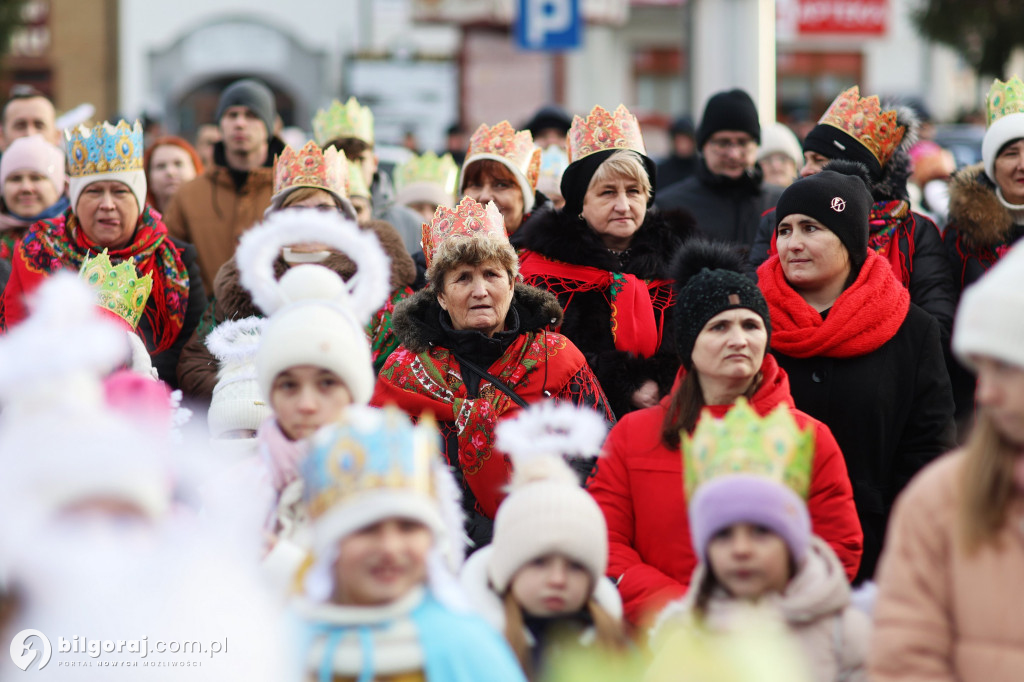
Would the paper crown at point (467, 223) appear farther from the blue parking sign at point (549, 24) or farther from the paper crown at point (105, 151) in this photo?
the blue parking sign at point (549, 24)

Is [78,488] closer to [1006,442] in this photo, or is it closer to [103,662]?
[103,662]

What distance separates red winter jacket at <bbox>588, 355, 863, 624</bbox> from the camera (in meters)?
3.99

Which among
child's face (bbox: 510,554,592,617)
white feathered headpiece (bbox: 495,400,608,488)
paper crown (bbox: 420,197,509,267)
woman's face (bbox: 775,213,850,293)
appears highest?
paper crown (bbox: 420,197,509,267)

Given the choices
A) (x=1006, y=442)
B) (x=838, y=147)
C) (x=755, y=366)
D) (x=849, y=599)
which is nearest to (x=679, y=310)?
(x=755, y=366)

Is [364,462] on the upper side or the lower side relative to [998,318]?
lower

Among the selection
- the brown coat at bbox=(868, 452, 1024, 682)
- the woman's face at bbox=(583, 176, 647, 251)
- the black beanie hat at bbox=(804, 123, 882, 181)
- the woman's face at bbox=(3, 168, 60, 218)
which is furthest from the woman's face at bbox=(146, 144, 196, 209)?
the brown coat at bbox=(868, 452, 1024, 682)

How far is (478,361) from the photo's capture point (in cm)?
489

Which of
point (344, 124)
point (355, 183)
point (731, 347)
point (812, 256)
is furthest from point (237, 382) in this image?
point (344, 124)

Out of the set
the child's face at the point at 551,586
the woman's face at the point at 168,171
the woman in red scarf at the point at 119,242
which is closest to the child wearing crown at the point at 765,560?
the child's face at the point at 551,586

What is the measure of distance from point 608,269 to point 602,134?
0.74 metres

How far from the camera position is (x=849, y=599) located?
11.0 feet

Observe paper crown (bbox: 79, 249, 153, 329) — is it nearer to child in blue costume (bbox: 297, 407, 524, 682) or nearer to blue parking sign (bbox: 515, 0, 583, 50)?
child in blue costume (bbox: 297, 407, 524, 682)

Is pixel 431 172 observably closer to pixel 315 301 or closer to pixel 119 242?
pixel 119 242

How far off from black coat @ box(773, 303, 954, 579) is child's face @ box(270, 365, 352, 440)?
6.07 ft
